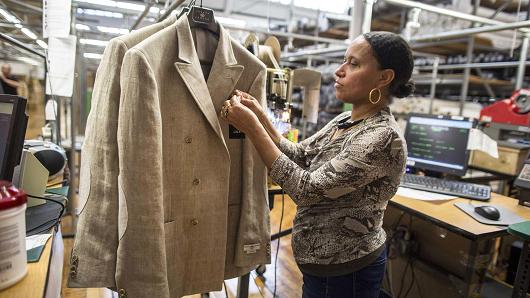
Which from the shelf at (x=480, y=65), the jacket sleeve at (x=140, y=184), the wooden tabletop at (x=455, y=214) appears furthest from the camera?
the shelf at (x=480, y=65)

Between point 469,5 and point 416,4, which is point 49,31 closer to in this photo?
point 416,4

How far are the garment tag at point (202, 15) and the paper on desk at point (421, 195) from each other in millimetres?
1346

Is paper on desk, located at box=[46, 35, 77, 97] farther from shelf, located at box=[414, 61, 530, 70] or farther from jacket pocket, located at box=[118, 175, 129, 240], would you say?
shelf, located at box=[414, 61, 530, 70]

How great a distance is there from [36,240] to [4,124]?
34 centimetres

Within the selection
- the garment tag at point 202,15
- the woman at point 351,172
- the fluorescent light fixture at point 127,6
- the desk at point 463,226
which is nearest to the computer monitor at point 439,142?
the desk at point 463,226

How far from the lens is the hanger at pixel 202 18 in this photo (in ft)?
3.57

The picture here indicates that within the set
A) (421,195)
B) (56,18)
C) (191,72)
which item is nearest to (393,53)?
(191,72)

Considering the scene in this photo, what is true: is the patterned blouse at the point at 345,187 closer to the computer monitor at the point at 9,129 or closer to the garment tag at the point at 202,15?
the garment tag at the point at 202,15

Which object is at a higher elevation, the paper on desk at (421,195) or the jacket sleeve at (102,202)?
the jacket sleeve at (102,202)

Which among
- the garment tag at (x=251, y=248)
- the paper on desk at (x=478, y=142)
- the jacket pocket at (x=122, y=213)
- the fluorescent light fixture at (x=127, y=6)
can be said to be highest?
the fluorescent light fixture at (x=127, y=6)

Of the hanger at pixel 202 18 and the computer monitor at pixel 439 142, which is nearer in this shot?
the hanger at pixel 202 18

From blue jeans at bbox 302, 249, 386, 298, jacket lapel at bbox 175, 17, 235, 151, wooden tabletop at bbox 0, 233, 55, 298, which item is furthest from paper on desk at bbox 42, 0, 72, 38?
blue jeans at bbox 302, 249, 386, 298

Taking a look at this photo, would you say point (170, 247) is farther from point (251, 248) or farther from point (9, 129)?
point (9, 129)

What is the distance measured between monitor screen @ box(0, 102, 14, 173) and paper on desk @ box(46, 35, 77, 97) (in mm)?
943
